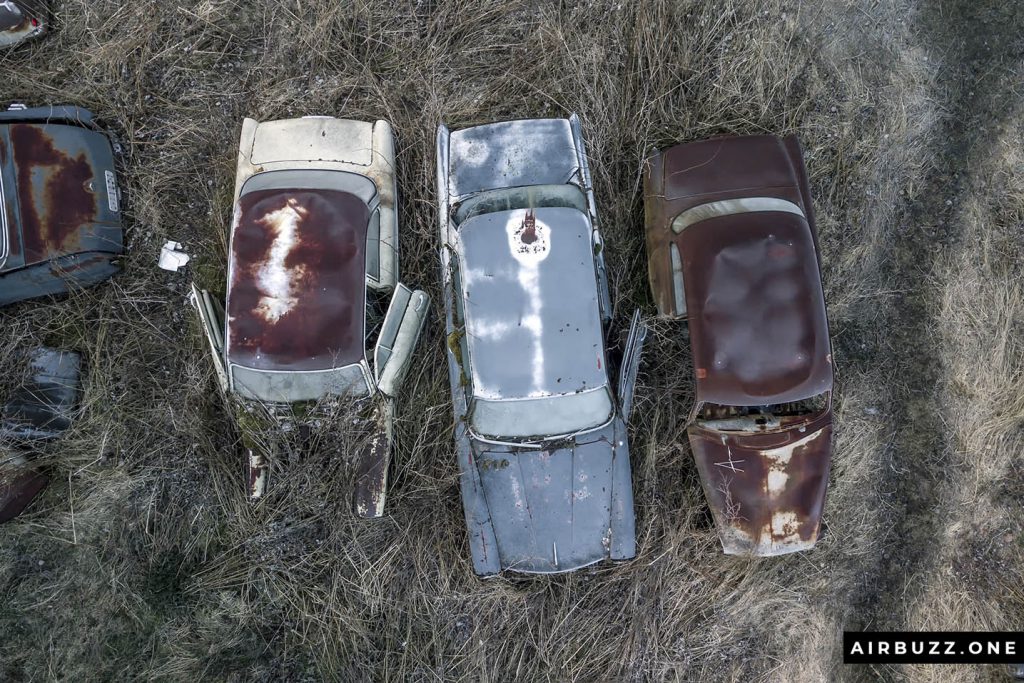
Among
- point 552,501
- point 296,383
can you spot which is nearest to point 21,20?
point 296,383

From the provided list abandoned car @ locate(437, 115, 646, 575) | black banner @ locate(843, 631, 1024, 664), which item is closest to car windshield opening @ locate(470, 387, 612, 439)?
abandoned car @ locate(437, 115, 646, 575)

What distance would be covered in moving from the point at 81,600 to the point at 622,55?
548 centimetres

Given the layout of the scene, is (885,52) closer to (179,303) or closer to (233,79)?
(233,79)

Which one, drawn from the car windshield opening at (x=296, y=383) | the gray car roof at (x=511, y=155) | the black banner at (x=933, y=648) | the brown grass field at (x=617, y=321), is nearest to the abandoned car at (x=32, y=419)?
the brown grass field at (x=617, y=321)

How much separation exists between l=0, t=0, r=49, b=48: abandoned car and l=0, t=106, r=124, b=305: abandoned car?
2.10 feet

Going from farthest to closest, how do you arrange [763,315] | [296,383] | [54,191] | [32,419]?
[32,419], [54,191], [296,383], [763,315]

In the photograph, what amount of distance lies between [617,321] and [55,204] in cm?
382

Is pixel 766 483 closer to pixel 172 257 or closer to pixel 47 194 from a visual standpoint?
pixel 172 257

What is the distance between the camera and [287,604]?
13.3 feet

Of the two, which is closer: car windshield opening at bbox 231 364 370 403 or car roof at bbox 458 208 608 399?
car roof at bbox 458 208 608 399

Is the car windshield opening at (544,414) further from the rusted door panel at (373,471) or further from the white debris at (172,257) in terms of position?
the white debris at (172,257)

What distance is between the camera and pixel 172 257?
4.16 metres

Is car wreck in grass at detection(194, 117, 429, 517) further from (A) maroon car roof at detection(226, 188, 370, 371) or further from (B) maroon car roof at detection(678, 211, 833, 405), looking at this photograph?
(B) maroon car roof at detection(678, 211, 833, 405)

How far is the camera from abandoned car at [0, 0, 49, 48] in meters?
4.00
